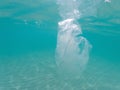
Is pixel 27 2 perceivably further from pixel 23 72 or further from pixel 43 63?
pixel 43 63

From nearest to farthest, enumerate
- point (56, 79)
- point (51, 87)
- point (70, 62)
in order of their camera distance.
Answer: point (70, 62) < point (51, 87) < point (56, 79)

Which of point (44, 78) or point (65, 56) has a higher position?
point (65, 56)

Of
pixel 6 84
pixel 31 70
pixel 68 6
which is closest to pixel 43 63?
pixel 31 70

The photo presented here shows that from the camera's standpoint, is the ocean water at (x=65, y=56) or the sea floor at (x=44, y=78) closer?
the ocean water at (x=65, y=56)

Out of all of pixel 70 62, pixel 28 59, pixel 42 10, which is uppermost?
pixel 42 10

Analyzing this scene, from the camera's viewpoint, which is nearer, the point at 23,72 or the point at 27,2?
the point at 27,2

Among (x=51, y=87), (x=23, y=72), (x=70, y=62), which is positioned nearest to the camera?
(x=70, y=62)

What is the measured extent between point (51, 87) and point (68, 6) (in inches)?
241

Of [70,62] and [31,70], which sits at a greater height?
[70,62]

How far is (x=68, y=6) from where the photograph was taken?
45.8ft

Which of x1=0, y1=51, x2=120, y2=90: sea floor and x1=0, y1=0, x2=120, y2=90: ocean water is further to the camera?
x1=0, y1=51, x2=120, y2=90: sea floor

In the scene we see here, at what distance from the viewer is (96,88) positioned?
16.2m

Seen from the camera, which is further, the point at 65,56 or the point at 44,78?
the point at 44,78

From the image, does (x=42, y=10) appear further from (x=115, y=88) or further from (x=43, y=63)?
(x=115, y=88)
